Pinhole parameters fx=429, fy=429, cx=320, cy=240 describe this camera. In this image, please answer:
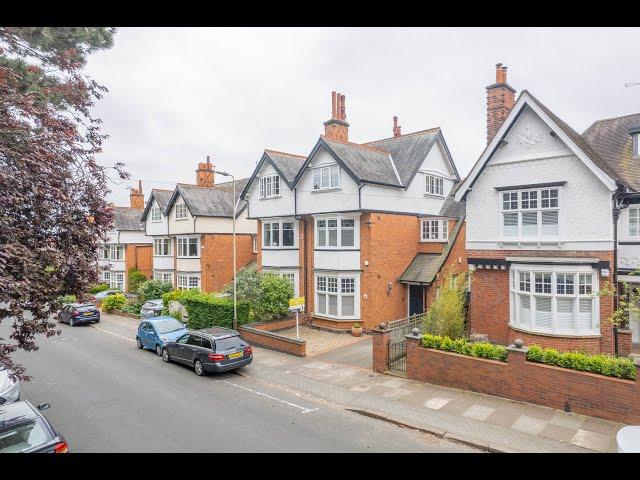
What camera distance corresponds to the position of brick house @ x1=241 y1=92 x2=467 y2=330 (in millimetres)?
23156

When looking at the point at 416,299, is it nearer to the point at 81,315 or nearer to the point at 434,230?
the point at 434,230

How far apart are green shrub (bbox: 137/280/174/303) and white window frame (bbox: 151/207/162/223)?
5993mm

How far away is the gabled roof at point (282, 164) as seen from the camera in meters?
26.4

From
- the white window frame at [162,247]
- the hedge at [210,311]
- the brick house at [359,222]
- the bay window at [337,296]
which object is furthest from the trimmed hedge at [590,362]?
the white window frame at [162,247]

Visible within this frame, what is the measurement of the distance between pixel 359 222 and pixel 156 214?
22.0m

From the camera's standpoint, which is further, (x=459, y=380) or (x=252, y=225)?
(x=252, y=225)

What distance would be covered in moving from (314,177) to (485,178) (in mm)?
9842

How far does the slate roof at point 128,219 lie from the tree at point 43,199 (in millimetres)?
36779

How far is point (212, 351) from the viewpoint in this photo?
16.2m

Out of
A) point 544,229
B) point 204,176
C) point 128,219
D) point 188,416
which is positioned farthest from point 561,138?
point 128,219

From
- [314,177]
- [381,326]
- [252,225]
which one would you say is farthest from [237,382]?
[252,225]
